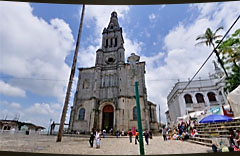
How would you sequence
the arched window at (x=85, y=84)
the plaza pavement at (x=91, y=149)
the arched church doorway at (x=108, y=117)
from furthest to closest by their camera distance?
the arched window at (x=85, y=84)
the arched church doorway at (x=108, y=117)
the plaza pavement at (x=91, y=149)

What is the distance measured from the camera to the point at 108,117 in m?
21.4

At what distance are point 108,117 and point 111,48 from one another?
15430 mm

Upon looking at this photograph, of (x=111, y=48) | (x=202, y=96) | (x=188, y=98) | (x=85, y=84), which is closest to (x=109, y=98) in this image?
(x=85, y=84)

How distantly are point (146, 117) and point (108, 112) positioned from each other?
6.83m

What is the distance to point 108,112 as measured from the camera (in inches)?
852

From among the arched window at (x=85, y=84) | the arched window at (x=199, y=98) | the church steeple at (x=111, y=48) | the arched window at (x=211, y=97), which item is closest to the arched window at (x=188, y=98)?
the arched window at (x=199, y=98)

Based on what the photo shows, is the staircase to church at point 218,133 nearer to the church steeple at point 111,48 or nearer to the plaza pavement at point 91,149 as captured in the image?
the plaza pavement at point 91,149

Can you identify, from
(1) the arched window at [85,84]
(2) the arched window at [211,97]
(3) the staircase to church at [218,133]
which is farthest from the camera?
(1) the arched window at [85,84]

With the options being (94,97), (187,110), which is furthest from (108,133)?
(187,110)

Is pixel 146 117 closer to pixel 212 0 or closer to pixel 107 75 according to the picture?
pixel 107 75

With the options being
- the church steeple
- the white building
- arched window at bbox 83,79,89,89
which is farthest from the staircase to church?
arched window at bbox 83,79,89,89

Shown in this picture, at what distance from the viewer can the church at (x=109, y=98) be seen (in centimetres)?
1989

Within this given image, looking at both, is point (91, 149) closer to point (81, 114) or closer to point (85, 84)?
point (81, 114)

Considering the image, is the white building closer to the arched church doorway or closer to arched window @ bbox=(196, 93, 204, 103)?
arched window @ bbox=(196, 93, 204, 103)
